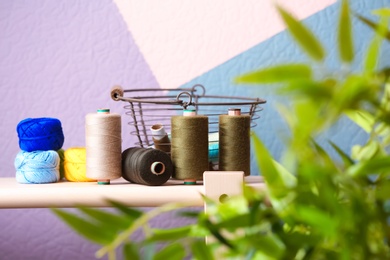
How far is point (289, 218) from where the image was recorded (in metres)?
0.26

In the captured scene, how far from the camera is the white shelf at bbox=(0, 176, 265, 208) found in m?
1.16

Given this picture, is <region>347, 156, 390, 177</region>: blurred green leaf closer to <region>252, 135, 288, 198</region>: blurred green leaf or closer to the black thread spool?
<region>252, 135, 288, 198</region>: blurred green leaf

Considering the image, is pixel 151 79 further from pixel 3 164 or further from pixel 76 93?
pixel 3 164

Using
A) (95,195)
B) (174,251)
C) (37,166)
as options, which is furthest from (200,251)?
(37,166)

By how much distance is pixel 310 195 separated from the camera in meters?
0.24

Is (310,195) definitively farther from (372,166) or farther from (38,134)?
(38,134)

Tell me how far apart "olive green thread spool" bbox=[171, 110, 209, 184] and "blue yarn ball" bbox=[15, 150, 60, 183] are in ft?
0.83

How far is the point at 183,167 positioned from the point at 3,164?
64cm

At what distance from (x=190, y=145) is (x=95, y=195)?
19 cm

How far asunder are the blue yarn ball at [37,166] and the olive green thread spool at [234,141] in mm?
335

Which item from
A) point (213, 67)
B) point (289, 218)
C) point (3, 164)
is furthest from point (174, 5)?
point (289, 218)

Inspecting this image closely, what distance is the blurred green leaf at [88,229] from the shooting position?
223 millimetres

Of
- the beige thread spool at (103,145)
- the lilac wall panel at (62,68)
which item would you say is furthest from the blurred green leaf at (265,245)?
the lilac wall panel at (62,68)

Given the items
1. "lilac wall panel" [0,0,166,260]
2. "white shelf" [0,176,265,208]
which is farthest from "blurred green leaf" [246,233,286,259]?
"lilac wall panel" [0,0,166,260]
